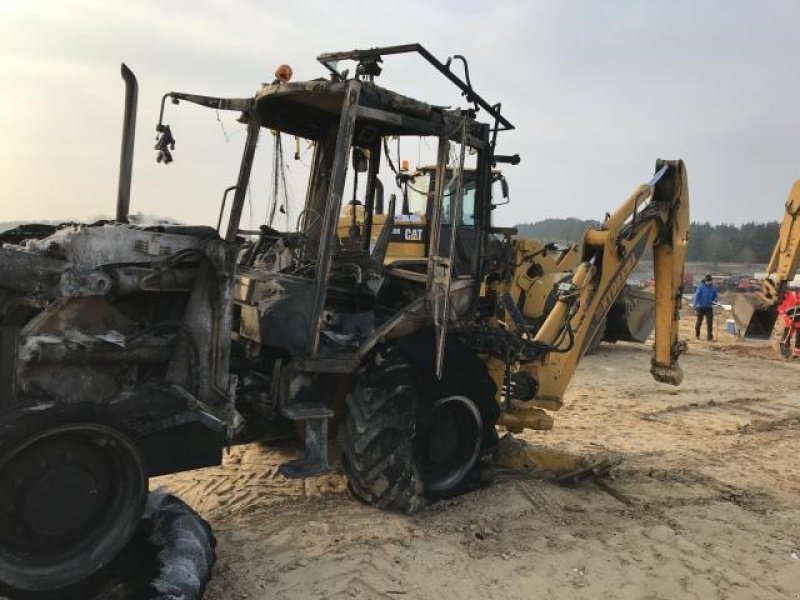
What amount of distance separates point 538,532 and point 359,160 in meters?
3.05

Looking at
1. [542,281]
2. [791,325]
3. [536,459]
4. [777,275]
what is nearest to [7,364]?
[536,459]

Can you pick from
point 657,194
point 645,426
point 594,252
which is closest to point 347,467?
point 594,252

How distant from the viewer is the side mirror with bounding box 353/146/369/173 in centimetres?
529

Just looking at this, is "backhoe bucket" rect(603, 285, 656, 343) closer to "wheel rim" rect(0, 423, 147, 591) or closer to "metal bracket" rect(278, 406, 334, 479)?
"metal bracket" rect(278, 406, 334, 479)

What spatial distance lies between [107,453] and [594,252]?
4.28 metres

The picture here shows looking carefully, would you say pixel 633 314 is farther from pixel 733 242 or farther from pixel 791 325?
pixel 733 242

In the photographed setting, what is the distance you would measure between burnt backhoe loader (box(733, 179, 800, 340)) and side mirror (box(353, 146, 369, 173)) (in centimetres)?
874

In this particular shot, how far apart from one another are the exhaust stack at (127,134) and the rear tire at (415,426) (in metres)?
1.89

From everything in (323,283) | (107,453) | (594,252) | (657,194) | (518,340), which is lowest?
(107,453)

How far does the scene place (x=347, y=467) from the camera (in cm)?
448

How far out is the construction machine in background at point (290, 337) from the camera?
3.20 metres

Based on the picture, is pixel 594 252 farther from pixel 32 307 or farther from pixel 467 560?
pixel 32 307

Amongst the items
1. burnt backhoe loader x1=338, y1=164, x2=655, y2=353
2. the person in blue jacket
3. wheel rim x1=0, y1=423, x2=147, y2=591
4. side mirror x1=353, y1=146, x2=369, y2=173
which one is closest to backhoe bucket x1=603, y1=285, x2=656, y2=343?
burnt backhoe loader x1=338, y1=164, x2=655, y2=353

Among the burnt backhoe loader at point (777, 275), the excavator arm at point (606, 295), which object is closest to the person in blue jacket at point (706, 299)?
the burnt backhoe loader at point (777, 275)
